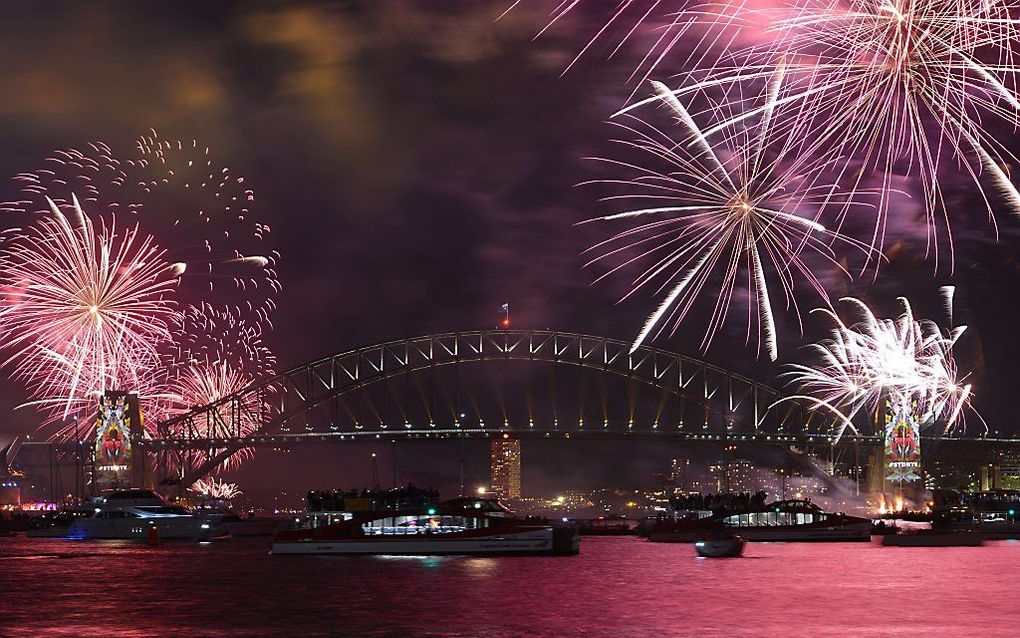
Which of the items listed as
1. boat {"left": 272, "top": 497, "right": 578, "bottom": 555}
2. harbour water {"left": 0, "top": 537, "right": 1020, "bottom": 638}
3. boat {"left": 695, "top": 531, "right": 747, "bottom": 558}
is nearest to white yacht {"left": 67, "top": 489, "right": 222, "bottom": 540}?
harbour water {"left": 0, "top": 537, "right": 1020, "bottom": 638}

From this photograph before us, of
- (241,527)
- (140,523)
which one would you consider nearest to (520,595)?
(140,523)

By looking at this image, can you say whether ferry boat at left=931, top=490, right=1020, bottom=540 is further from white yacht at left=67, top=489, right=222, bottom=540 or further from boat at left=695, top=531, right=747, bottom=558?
white yacht at left=67, top=489, right=222, bottom=540

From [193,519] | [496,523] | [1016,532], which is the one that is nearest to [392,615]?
[496,523]

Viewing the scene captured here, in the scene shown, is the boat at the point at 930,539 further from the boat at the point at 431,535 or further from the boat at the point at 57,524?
the boat at the point at 57,524

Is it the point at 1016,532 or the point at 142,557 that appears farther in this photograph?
the point at 1016,532

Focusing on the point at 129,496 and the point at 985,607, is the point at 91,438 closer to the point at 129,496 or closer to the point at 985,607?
the point at 129,496

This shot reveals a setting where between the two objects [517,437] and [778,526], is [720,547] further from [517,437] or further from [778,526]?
[517,437]
